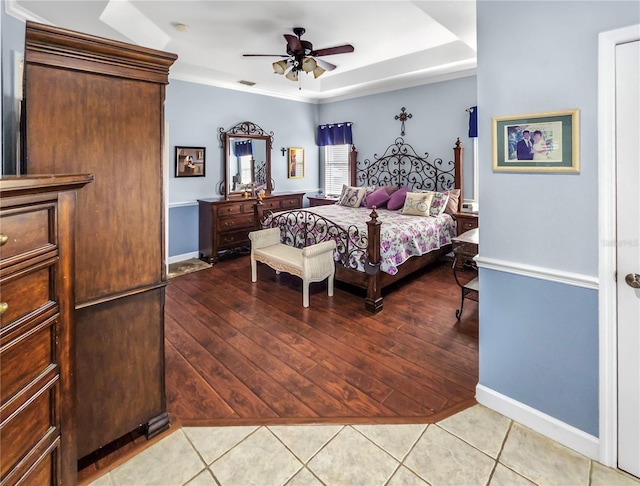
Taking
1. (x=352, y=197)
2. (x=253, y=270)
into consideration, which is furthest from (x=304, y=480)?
(x=352, y=197)

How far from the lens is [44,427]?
1.27 metres

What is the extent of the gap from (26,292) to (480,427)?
220 centimetres

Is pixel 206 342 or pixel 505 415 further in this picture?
pixel 206 342

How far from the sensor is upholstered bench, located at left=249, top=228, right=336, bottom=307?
376 cm

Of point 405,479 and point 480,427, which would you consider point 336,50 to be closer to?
point 480,427

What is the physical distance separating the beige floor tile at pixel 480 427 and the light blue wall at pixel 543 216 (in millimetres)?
176

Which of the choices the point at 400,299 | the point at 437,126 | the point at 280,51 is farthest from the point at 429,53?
the point at 400,299

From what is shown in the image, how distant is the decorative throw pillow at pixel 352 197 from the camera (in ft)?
19.9

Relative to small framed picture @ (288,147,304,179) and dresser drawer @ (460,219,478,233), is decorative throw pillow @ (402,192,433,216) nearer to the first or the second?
dresser drawer @ (460,219,478,233)

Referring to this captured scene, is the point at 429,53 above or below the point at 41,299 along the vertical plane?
above

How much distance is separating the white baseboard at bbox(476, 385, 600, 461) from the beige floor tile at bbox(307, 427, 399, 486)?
759mm

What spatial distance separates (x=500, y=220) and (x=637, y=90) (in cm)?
79

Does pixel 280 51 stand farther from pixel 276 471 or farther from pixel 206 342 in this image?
pixel 276 471

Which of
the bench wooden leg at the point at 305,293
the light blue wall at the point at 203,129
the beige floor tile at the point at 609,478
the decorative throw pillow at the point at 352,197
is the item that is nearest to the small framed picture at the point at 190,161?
the light blue wall at the point at 203,129
